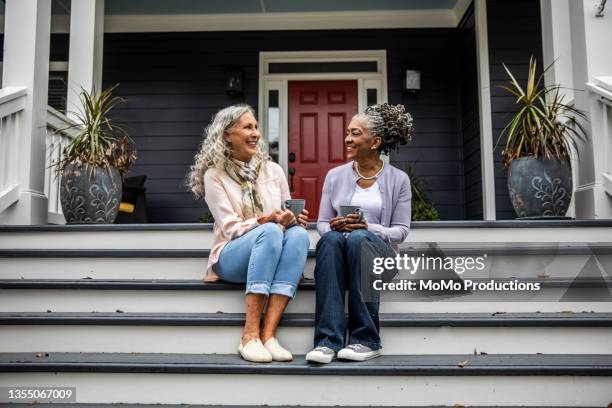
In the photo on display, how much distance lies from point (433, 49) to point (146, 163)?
302 centimetres

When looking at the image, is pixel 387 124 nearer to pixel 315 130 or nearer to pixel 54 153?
pixel 54 153

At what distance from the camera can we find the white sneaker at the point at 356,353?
77.4 inches

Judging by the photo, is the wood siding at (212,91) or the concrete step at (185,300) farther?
the wood siding at (212,91)

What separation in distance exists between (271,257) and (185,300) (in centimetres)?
54

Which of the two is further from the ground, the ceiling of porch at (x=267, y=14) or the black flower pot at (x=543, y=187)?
the ceiling of porch at (x=267, y=14)

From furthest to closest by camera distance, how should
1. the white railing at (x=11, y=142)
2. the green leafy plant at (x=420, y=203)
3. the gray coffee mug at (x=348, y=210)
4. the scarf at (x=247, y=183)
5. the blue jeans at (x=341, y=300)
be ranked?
1. the green leafy plant at (x=420, y=203)
2. the white railing at (x=11, y=142)
3. the scarf at (x=247, y=183)
4. the gray coffee mug at (x=348, y=210)
5. the blue jeans at (x=341, y=300)

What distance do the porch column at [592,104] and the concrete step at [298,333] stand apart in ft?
3.21

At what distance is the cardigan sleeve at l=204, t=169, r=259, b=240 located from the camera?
88.0 inches

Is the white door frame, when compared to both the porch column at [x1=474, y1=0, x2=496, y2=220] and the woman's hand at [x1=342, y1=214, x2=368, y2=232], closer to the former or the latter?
the porch column at [x1=474, y1=0, x2=496, y2=220]

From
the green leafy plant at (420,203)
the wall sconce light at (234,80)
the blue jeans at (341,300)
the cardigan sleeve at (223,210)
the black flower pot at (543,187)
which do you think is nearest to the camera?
the blue jeans at (341,300)

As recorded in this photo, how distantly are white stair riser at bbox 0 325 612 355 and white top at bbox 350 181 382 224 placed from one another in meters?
0.47

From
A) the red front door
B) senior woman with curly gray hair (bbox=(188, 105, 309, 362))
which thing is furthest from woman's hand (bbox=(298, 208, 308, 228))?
the red front door

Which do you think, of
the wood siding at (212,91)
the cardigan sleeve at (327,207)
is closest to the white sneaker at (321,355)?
the cardigan sleeve at (327,207)

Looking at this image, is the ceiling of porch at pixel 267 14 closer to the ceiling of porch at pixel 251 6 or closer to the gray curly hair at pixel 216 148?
the ceiling of porch at pixel 251 6
